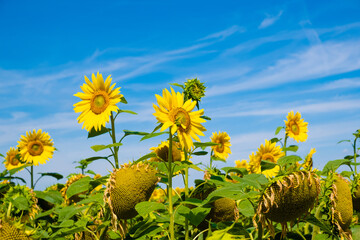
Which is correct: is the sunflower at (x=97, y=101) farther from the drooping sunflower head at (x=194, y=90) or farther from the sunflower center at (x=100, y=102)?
the drooping sunflower head at (x=194, y=90)

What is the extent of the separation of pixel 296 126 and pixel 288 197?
4605 millimetres

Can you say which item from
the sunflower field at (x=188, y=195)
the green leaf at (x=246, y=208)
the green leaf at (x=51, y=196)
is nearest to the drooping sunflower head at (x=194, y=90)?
the sunflower field at (x=188, y=195)

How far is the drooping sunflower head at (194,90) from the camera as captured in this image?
2.53m

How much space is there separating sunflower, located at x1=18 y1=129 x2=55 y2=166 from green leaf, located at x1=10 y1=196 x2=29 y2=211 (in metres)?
1.92

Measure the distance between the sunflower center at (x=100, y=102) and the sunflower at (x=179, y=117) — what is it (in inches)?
30.6

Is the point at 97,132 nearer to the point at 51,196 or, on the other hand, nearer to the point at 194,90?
the point at 194,90

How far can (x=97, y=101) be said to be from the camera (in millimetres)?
2824

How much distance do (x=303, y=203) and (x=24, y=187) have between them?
8.91 feet

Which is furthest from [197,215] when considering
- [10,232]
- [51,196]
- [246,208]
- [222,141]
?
[222,141]

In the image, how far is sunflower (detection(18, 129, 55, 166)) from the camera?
5.14 m

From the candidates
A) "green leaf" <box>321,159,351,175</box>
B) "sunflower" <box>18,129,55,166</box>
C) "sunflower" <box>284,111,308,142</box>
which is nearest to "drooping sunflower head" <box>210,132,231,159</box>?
"sunflower" <box>284,111,308,142</box>

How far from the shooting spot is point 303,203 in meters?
1.77

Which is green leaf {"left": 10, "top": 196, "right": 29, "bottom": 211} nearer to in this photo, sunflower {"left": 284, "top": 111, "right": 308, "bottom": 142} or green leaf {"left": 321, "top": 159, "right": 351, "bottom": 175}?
green leaf {"left": 321, "top": 159, "right": 351, "bottom": 175}

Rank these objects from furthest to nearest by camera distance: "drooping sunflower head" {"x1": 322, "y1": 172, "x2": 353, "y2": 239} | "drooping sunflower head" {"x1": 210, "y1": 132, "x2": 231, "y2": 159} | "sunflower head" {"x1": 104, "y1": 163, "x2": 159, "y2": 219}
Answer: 1. "drooping sunflower head" {"x1": 210, "y1": 132, "x2": 231, "y2": 159}
2. "drooping sunflower head" {"x1": 322, "y1": 172, "x2": 353, "y2": 239}
3. "sunflower head" {"x1": 104, "y1": 163, "x2": 159, "y2": 219}
